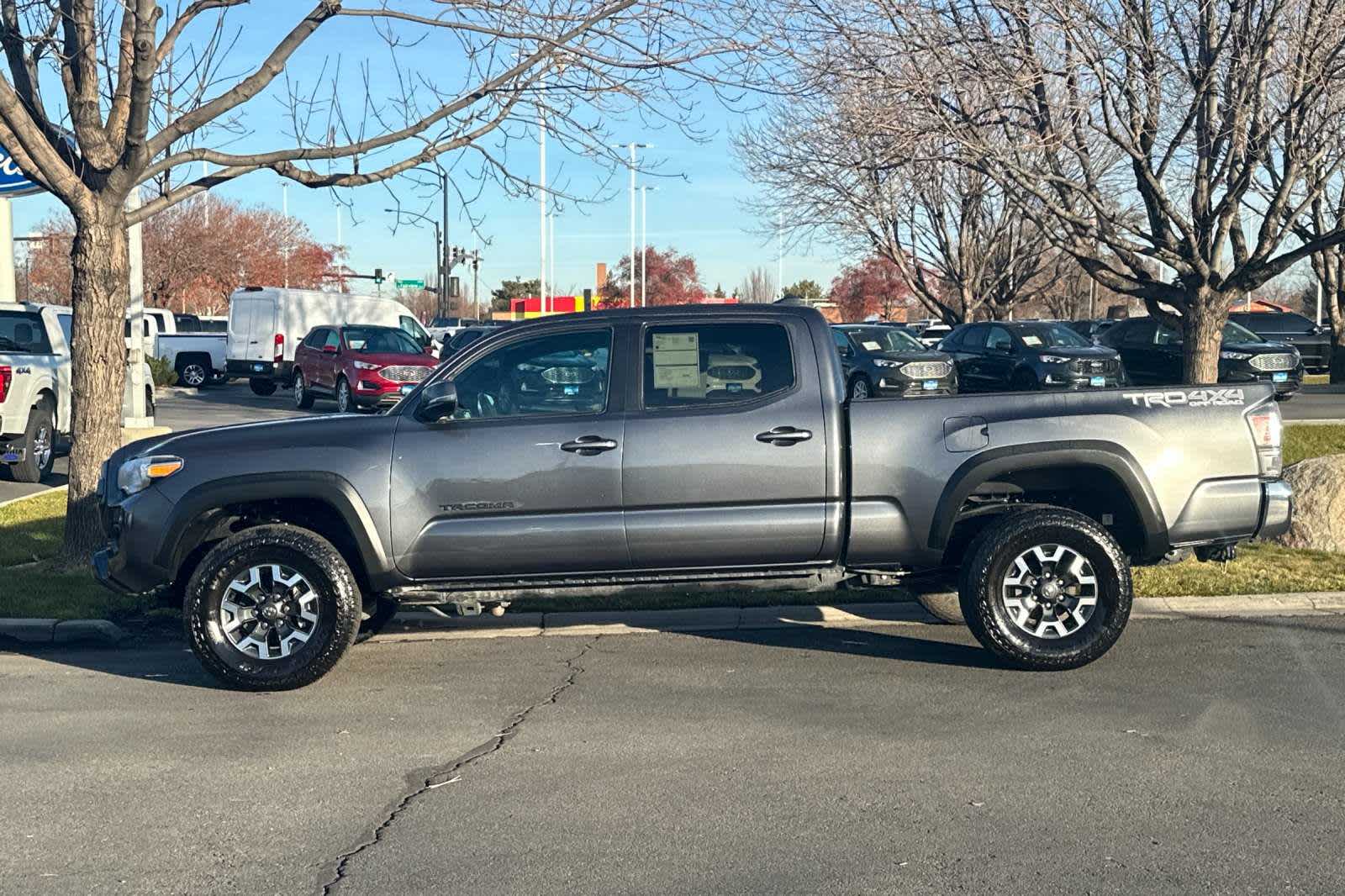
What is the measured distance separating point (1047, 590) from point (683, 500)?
74.9 inches

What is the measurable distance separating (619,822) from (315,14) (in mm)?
6321

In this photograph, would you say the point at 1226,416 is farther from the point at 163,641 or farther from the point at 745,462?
the point at 163,641

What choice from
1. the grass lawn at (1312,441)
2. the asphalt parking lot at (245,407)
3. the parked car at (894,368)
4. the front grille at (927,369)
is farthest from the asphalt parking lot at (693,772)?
the front grille at (927,369)

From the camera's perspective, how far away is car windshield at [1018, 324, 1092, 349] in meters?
24.5

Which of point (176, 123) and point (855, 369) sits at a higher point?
point (176, 123)

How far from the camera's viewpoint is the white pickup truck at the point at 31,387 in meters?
13.9

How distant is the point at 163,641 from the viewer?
26.6 ft

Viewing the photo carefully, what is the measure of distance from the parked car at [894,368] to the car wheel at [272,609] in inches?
617

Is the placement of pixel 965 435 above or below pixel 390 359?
below

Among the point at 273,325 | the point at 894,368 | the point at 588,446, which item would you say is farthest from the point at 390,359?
the point at 588,446

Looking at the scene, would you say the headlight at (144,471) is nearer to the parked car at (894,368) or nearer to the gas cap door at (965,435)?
the gas cap door at (965,435)

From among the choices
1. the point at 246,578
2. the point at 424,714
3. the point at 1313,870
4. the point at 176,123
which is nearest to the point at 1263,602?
the point at 1313,870

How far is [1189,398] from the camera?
6.97 meters

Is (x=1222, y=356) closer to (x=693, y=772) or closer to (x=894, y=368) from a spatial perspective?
(x=894, y=368)
